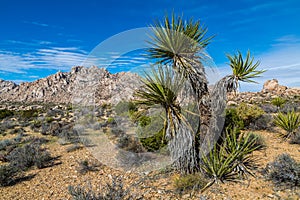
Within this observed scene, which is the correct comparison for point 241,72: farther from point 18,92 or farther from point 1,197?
point 18,92

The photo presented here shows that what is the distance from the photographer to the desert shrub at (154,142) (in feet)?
20.0

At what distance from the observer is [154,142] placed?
6254mm

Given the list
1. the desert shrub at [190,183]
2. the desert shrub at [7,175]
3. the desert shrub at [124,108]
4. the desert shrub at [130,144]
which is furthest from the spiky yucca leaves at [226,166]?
the desert shrub at [7,175]

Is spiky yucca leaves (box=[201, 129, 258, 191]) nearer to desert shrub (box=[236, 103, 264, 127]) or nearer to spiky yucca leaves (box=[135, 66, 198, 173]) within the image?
spiky yucca leaves (box=[135, 66, 198, 173])

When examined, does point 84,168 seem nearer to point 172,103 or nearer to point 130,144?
point 130,144

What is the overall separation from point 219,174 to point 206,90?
6.34 ft

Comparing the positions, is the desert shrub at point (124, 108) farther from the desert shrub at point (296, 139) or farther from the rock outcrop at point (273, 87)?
the rock outcrop at point (273, 87)

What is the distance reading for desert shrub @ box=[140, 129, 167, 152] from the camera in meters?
6.10

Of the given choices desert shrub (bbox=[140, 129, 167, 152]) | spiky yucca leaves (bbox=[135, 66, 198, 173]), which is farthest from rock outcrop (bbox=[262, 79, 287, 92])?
spiky yucca leaves (bbox=[135, 66, 198, 173])

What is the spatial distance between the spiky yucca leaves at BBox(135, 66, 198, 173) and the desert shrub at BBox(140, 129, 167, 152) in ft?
4.82

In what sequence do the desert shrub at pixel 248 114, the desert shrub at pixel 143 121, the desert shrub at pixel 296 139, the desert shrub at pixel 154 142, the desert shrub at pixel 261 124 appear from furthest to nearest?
the desert shrub at pixel 248 114, the desert shrub at pixel 261 124, the desert shrub at pixel 296 139, the desert shrub at pixel 143 121, the desert shrub at pixel 154 142

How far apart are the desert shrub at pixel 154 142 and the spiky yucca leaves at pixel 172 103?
1469 millimetres

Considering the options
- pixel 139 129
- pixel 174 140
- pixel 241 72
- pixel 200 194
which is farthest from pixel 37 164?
pixel 241 72

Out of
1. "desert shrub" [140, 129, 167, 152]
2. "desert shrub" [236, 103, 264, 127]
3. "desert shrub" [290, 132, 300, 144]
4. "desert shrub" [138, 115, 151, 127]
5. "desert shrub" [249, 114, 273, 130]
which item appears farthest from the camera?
"desert shrub" [236, 103, 264, 127]
